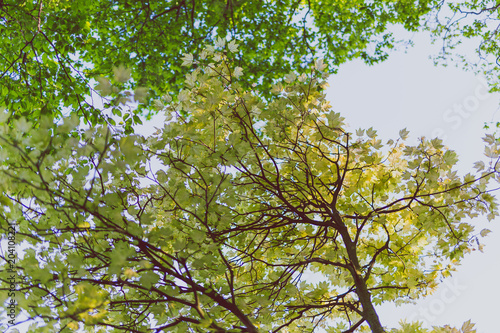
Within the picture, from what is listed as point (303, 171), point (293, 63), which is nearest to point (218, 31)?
point (293, 63)

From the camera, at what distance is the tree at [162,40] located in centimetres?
545

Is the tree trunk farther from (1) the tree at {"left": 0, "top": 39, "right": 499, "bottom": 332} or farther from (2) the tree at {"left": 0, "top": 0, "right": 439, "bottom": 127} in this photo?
(2) the tree at {"left": 0, "top": 0, "right": 439, "bottom": 127}

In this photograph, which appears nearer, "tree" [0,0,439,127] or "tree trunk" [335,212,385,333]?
"tree trunk" [335,212,385,333]

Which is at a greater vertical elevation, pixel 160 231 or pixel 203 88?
pixel 203 88

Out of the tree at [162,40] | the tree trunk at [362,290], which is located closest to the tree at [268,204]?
the tree trunk at [362,290]

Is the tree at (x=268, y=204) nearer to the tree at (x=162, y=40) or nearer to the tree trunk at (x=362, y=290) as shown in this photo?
the tree trunk at (x=362, y=290)

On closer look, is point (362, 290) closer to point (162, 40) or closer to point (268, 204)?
point (268, 204)

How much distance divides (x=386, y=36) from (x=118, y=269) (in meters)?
9.72

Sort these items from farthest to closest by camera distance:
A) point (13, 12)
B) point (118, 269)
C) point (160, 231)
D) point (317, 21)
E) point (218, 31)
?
point (317, 21)
point (218, 31)
point (13, 12)
point (160, 231)
point (118, 269)

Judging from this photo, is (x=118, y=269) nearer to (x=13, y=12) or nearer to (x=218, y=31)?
(x=13, y=12)

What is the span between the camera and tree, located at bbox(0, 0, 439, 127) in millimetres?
5453

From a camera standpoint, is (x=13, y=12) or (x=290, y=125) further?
(x=13, y=12)

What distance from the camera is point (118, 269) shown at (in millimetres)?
1766

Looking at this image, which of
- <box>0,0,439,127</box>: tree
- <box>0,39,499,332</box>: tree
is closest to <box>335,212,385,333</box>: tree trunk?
<box>0,39,499,332</box>: tree
